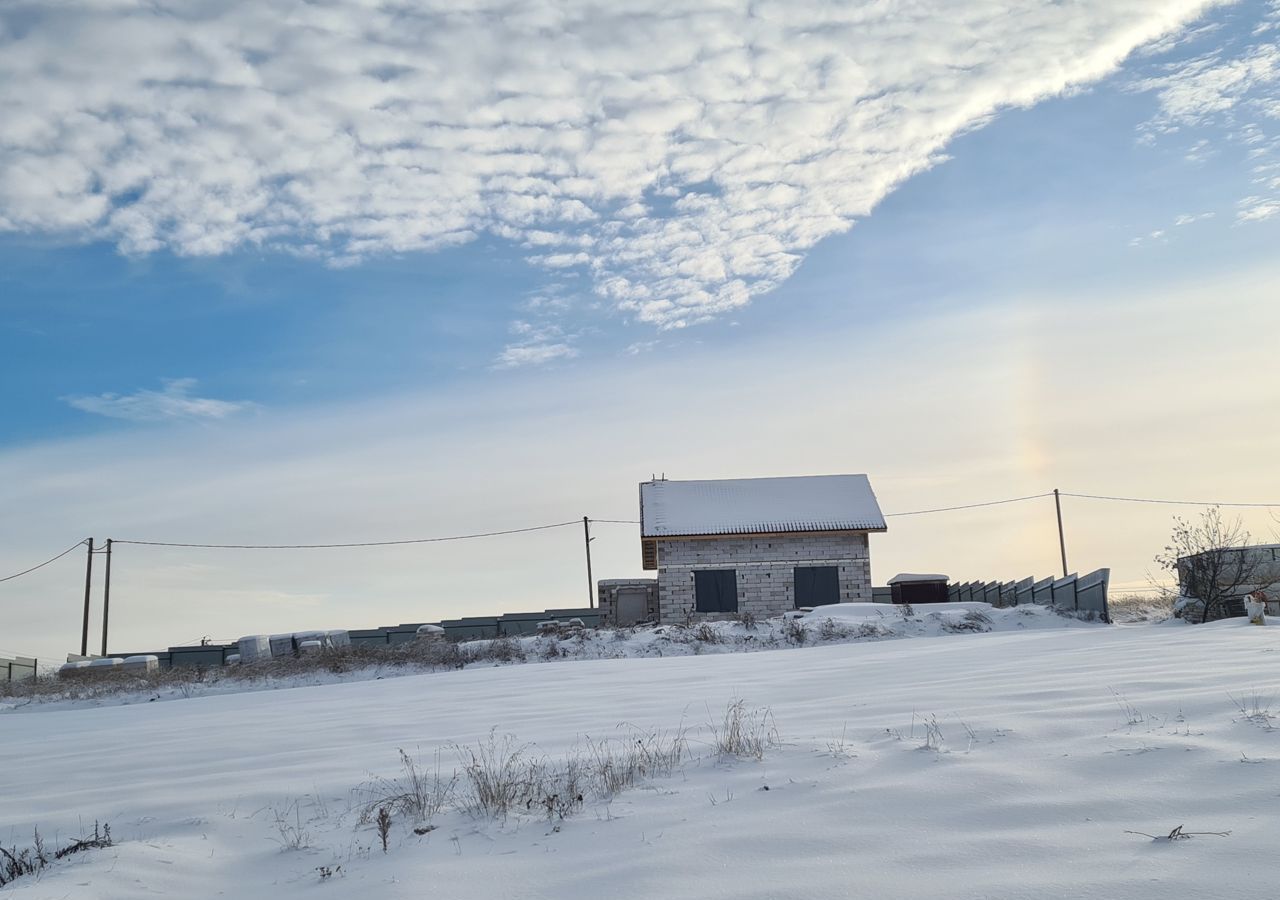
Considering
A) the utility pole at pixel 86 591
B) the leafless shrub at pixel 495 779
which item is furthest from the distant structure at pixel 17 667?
the leafless shrub at pixel 495 779

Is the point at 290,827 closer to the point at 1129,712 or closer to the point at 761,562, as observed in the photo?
the point at 1129,712

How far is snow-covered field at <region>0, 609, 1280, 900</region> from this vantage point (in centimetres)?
364

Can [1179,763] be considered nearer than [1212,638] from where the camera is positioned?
Yes

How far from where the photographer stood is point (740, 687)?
10.5 m

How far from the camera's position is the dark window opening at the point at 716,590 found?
3164 cm

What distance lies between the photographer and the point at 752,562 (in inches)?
1261

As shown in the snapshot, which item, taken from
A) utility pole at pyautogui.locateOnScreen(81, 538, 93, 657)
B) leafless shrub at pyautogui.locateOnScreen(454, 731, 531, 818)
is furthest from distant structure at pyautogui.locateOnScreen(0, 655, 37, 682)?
leafless shrub at pyautogui.locateOnScreen(454, 731, 531, 818)

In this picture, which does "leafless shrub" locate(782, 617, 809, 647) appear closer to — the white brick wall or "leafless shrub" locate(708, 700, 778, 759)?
the white brick wall

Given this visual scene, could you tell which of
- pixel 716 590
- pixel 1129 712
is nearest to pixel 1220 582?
pixel 716 590

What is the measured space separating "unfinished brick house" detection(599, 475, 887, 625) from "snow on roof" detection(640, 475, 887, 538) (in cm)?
4

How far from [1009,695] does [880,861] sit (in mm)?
3998

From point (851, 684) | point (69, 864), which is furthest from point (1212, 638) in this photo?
point (69, 864)

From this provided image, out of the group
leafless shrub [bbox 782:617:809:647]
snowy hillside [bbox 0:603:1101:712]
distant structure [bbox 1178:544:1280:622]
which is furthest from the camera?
leafless shrub [bbox 782:617:809:647]

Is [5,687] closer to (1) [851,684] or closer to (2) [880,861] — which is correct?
(1) [851,684]
